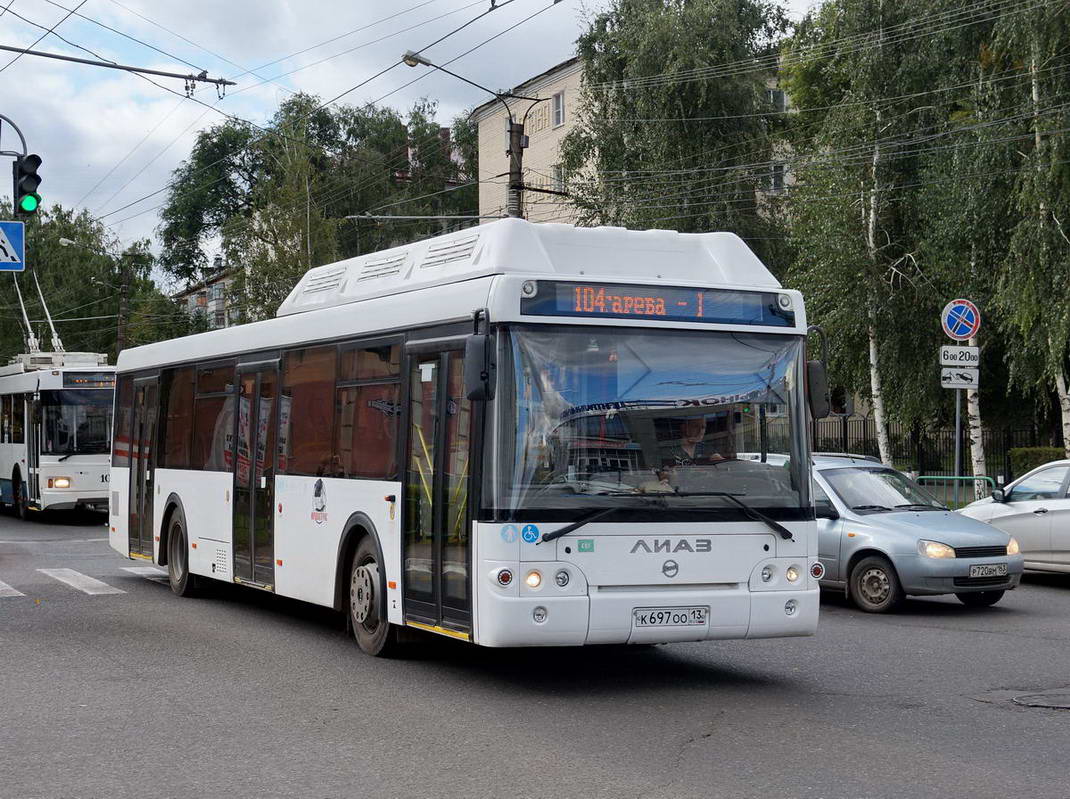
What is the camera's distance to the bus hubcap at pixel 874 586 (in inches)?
554

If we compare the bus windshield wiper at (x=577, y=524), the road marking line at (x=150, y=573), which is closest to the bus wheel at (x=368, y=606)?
the bus windshield wiper at (x=577, y=524)

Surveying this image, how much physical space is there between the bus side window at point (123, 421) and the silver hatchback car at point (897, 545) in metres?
8.16

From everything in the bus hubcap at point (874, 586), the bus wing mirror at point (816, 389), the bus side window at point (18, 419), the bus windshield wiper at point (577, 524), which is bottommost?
the bus hubcap at point (874, 586)

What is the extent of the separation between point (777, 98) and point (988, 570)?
3582 cm

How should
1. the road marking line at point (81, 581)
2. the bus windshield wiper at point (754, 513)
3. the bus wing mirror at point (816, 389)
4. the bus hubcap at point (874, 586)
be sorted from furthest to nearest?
the road marking line at point (81, 581) → the bus hubcap at point (874, 586) → the bus wing mirror at point (816, 389) → the bus windshield wiper at point (754, 513)

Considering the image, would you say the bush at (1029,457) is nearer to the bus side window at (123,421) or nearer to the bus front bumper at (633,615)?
the bus side window at (123,421)

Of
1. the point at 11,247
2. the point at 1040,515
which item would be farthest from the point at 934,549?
the point at 11,247

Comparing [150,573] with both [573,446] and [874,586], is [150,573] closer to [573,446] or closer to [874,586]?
[874,586]

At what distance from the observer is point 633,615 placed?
9.11 meters

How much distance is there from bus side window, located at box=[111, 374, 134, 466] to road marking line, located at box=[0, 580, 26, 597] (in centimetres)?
206

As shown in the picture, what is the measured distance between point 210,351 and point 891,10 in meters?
21.5

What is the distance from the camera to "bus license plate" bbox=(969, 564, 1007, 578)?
45.1ft

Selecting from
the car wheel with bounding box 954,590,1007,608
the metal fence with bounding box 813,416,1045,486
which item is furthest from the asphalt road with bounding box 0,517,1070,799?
the metal fence with bounding box 813,416,1045,486

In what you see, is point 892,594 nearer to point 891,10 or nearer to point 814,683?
point 814,683
